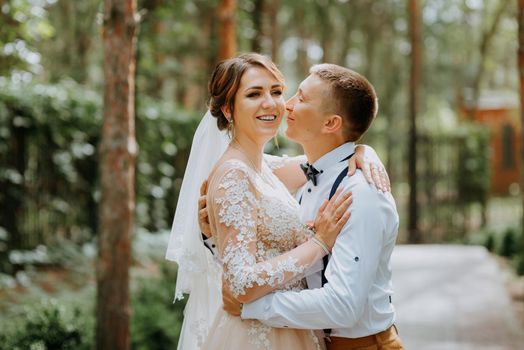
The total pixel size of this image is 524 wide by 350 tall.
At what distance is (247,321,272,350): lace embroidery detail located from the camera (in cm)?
262

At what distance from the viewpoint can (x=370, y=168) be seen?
260 cm

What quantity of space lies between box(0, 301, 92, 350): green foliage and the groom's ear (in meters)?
3.36

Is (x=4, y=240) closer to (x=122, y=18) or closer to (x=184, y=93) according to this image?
(x=122, y=18)

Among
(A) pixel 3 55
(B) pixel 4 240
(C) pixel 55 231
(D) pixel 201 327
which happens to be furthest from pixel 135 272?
(D) pixel 201 327

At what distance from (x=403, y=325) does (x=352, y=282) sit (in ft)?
15.4

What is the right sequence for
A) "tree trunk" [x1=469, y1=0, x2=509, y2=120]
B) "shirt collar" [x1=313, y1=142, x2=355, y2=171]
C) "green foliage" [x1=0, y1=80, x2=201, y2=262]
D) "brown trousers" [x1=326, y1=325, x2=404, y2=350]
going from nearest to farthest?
"brown trousers" [x1=326, y1=325, x2=404, y2=350] < "shirt collar" [x1=313, y1=142, x2=355, y2=171] < "green foliage" [x1=0, y1=80, x2=201, y2=262] < "tree trunk" [x1=469, y1=0, x2=509, y2=120]

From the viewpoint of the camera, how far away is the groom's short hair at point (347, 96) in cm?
263

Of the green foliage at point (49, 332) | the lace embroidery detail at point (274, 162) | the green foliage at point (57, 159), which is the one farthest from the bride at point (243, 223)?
the green foliage at point (57, 159)

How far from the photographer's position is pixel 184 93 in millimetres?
20812

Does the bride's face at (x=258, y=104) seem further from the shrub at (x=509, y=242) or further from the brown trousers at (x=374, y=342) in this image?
the shrub at (x=509, y=242)

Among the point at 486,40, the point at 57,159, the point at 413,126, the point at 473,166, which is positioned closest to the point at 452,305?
the point at 57,159

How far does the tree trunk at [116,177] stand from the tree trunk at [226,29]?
499cm

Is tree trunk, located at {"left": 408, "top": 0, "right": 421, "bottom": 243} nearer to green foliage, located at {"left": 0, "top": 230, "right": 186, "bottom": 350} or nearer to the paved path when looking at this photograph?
the paved path

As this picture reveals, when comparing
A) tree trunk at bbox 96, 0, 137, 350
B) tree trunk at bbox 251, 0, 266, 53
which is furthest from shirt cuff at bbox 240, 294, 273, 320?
tree trunk at bbox 251, 0, 266, 53
